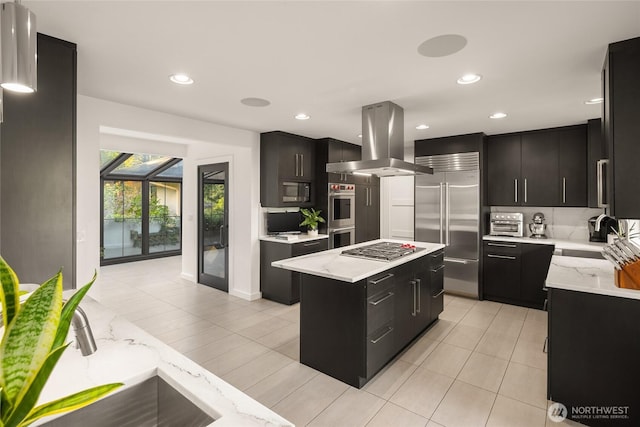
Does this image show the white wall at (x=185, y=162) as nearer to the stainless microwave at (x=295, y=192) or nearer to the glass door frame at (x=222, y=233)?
the glass door frame at (x=222, y=233)

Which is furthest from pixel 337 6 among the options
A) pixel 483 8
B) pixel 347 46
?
pixel 483 8

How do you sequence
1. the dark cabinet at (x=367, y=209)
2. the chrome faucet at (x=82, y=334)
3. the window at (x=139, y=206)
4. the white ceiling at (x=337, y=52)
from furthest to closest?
the window at (x=139, y=206)
the dark cabinet at (x=367, y=209)
the white ceiling at (x=337, y=52)
the chrome faucet at (x=82, y=334)

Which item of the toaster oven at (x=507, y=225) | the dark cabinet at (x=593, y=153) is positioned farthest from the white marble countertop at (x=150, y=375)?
the toaster oven at (x=507, y=225)

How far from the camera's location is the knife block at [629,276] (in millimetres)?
2059

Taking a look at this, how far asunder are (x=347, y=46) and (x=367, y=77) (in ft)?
1.86

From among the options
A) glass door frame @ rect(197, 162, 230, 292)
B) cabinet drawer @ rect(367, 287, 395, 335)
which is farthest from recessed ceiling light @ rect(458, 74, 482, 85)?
glass door frame @ rect(197, 162, 230, 292)

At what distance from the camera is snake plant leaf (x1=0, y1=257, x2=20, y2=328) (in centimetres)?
60

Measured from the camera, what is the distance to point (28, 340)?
1.82 feet

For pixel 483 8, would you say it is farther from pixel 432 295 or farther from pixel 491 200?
pixel 491 200

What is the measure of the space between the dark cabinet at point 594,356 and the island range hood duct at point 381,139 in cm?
173

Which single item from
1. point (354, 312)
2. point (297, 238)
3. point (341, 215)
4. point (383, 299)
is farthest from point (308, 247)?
point (354, 312)

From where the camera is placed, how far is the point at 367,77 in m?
2.67

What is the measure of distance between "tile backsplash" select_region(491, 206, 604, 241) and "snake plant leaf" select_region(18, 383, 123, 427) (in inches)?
220

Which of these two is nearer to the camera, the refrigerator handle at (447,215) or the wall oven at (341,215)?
the refrigerator handle at (447,215)
